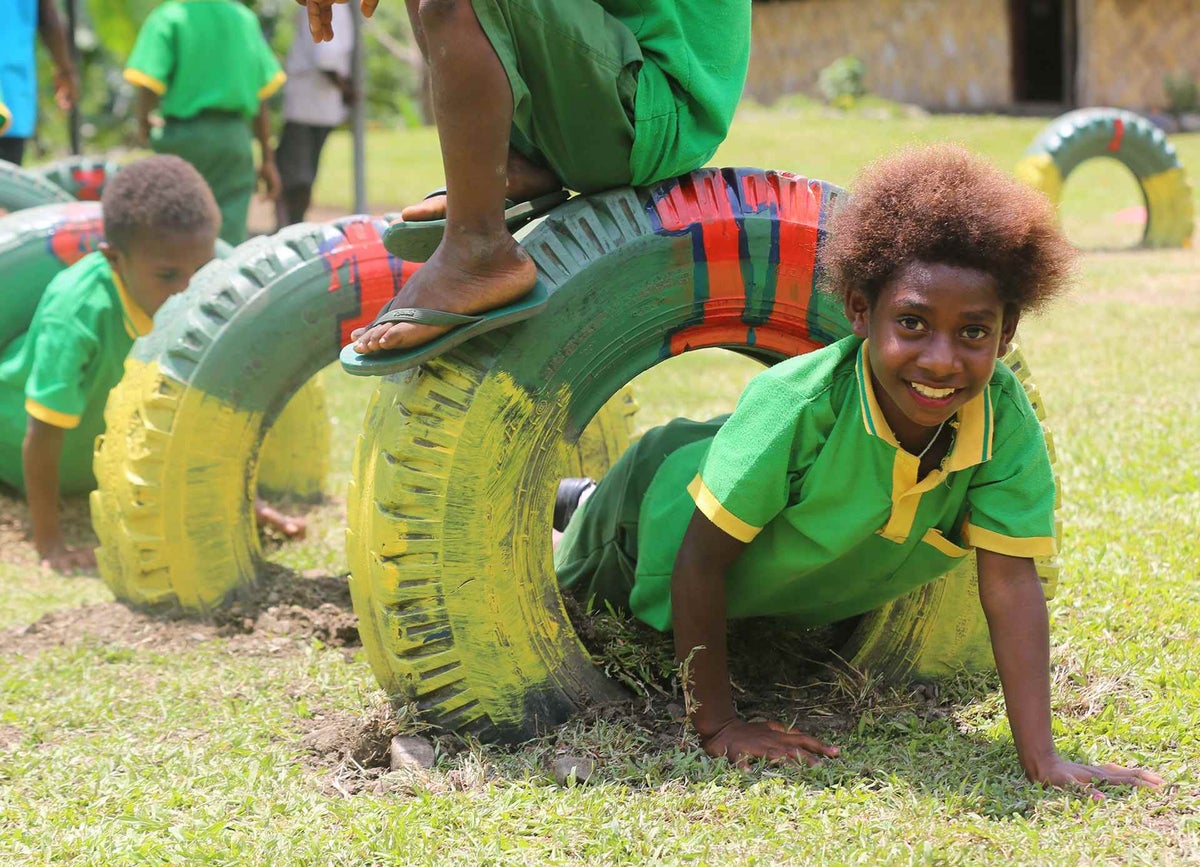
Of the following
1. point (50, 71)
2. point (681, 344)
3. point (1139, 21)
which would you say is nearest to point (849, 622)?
point (681, 344)

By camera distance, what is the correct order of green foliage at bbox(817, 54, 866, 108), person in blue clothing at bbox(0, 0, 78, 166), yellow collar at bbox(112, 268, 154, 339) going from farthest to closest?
green foliage at bbox(817, 54, 866, 108), person in blue clothing at bbox(0, 0, 78, 166), yellow collar at bbox(112, 268, 154, 339)

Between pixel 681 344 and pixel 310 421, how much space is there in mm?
2575

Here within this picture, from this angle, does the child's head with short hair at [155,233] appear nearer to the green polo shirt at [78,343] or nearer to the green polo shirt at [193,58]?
the green polo shirt at [78,343]

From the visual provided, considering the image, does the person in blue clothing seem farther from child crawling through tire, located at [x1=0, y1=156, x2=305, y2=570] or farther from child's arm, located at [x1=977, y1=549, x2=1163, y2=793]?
child's arm, located at [x1=977, y1=549, x2=1163, y2=793]

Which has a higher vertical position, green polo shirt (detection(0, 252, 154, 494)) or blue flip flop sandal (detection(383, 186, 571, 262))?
blue flip flop sandal (detection(383, 186, 571, 262))

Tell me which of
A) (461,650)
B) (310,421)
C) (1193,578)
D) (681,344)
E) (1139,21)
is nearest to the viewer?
(461,650)

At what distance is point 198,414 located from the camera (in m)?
4.11

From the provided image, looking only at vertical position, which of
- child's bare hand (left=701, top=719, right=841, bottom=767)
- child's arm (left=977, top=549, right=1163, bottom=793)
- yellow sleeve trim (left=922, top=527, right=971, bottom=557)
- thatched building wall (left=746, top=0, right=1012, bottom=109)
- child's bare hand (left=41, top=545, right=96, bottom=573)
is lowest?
child's bare hand (left=41, top=545, right=96, bottom=573)

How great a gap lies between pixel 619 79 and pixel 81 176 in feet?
17.7

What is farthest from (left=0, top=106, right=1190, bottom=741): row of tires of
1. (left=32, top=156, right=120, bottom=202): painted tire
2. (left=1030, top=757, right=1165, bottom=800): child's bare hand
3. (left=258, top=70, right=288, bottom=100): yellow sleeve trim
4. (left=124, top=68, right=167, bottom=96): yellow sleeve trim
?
(left=258, top=70, right=288, bottom=100): yellow sleeve trim

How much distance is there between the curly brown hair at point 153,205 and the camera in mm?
4863

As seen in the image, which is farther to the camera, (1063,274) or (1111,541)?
(1111,541)

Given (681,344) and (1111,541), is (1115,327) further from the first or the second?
A: (681,344)

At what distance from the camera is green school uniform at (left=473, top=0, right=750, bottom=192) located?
115 inches
